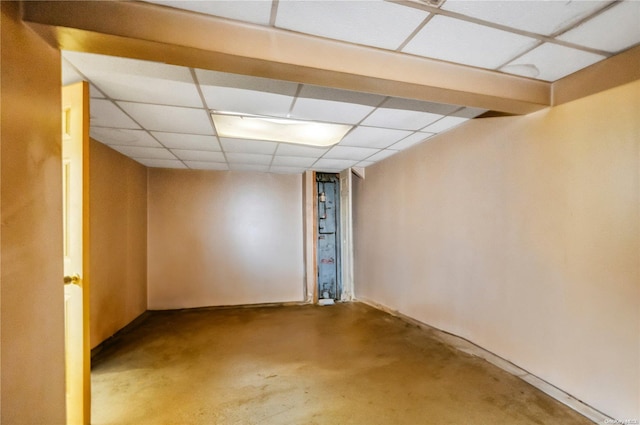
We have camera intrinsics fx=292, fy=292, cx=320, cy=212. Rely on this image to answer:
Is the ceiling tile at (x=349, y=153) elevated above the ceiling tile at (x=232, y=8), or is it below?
below

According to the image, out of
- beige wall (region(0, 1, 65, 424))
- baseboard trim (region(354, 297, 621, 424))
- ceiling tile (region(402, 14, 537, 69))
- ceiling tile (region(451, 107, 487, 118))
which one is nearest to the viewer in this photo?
beige wall (region(0, 1, 65, 424))

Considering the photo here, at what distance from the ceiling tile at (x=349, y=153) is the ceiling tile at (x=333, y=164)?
20cm

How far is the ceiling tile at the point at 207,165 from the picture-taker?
458 cm

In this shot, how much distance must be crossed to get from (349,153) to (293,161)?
2.99 ft

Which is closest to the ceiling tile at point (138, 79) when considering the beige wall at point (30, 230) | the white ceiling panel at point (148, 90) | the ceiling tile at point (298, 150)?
the white ceiling panel at point (148, 90)

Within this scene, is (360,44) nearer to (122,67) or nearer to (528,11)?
(528,11)

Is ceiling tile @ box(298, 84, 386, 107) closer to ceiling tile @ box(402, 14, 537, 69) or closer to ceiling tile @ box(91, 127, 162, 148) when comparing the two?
ceiling tile @ box(402, 14, 537, 69)

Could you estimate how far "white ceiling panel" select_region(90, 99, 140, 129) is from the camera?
2.41m

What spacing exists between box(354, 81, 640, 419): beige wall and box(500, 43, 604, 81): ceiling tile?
0.78 feet

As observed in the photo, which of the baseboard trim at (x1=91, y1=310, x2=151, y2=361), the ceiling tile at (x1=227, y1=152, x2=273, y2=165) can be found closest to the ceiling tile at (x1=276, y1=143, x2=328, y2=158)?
the ceiling tile at (x1=227, y1=152, x2=273, y2=165)

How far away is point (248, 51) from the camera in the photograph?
5.01 ft

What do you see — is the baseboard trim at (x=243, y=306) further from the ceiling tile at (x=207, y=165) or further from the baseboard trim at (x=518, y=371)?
the ceiling tile at (x=207, y=165)

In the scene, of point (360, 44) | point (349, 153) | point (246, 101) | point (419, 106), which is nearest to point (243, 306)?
point (349, 153)

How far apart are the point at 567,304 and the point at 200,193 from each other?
4953mm
